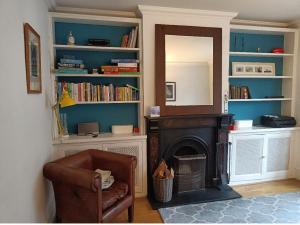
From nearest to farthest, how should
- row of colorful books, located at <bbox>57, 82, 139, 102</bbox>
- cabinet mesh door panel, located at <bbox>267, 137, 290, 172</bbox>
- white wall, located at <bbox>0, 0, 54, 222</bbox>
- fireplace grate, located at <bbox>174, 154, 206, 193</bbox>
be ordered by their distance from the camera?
1. white wall, located at <bbox>0, 0, 54, 222</bbox>
2. row of colorful books, located at <bbox>57, 82, 139, 102</bbox>
3. fireplace grate, located at <bbox>174, 154, 206, 193</bbox>
4. cabinet mesh door panel, located at <bbox>267, 137, 290, 172</bbox>

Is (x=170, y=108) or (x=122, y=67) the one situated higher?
(x=122, y=67)

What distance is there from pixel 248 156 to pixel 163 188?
1.49m

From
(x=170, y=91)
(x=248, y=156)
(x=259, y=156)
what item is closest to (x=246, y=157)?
(x=248, y=156)

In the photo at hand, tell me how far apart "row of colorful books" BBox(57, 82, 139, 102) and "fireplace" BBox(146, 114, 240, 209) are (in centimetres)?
46

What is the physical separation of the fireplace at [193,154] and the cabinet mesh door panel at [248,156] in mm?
249

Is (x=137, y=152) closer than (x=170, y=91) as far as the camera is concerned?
Yes

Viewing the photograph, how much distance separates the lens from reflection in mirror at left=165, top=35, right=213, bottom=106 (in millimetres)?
3031

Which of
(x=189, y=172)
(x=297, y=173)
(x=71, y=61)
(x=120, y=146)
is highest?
(x=71, y=61)

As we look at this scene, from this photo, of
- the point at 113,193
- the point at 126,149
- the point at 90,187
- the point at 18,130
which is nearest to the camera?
the point at 18,130

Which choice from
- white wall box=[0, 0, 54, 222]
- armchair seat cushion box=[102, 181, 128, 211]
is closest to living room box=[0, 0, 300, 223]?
armchair seat cushion box=[102, 181, 128, 211]

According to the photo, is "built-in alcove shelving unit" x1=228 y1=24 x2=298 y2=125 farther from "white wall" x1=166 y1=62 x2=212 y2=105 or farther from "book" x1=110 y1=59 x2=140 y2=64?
"book" x1=110 y1=59 x2=140 y2=64

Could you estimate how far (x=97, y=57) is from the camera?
308cm

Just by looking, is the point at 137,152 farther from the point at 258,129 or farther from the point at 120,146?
the point at 258,129

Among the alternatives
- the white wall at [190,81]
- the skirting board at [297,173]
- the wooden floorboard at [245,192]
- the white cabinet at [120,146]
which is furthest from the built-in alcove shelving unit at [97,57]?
the skirting board at [297,173]
